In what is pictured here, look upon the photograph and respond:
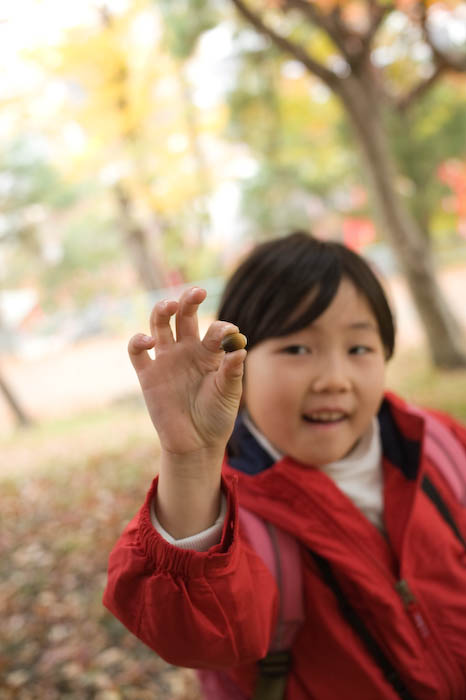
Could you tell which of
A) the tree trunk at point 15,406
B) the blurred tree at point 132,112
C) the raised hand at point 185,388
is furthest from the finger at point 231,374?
the tree trunk at point 15,406

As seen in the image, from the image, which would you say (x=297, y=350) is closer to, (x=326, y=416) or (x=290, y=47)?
(x=326, y=416)

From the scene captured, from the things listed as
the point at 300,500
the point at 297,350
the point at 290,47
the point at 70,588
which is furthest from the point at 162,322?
the point at 290,47

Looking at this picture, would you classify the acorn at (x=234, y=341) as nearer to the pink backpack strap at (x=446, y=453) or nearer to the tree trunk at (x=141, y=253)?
the pink backpack strap at (x=446, y=453)

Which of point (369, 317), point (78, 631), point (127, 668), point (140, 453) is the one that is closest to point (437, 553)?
point (369, 317)

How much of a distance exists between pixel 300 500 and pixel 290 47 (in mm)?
4485

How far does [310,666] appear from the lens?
116 centimetres

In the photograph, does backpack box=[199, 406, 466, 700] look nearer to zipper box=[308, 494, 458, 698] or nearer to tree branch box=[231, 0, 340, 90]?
zipper box=[308, 494, 458, 698]

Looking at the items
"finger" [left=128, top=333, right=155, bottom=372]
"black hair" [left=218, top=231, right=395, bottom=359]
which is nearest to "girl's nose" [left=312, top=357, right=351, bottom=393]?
"black hair" [left=218, top=231, right=395, bottom=359]

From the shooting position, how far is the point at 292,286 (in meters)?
1.23

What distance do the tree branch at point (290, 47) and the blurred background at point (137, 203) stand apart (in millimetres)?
18

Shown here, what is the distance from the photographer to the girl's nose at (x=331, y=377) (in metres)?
1.14

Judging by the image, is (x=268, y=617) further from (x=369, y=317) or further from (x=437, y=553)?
(x=369, y=317)

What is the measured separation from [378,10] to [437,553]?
15.7 feet

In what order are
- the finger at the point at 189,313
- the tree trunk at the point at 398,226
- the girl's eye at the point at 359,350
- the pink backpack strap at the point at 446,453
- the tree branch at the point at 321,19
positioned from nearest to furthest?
the finger at the point at 189,313 < the girl's eye at the point at 359,350 < the pink backpack strap at the point at 446,453 < the tree branch at the point at 321,19 < the tree trunk at the point at 398,226
